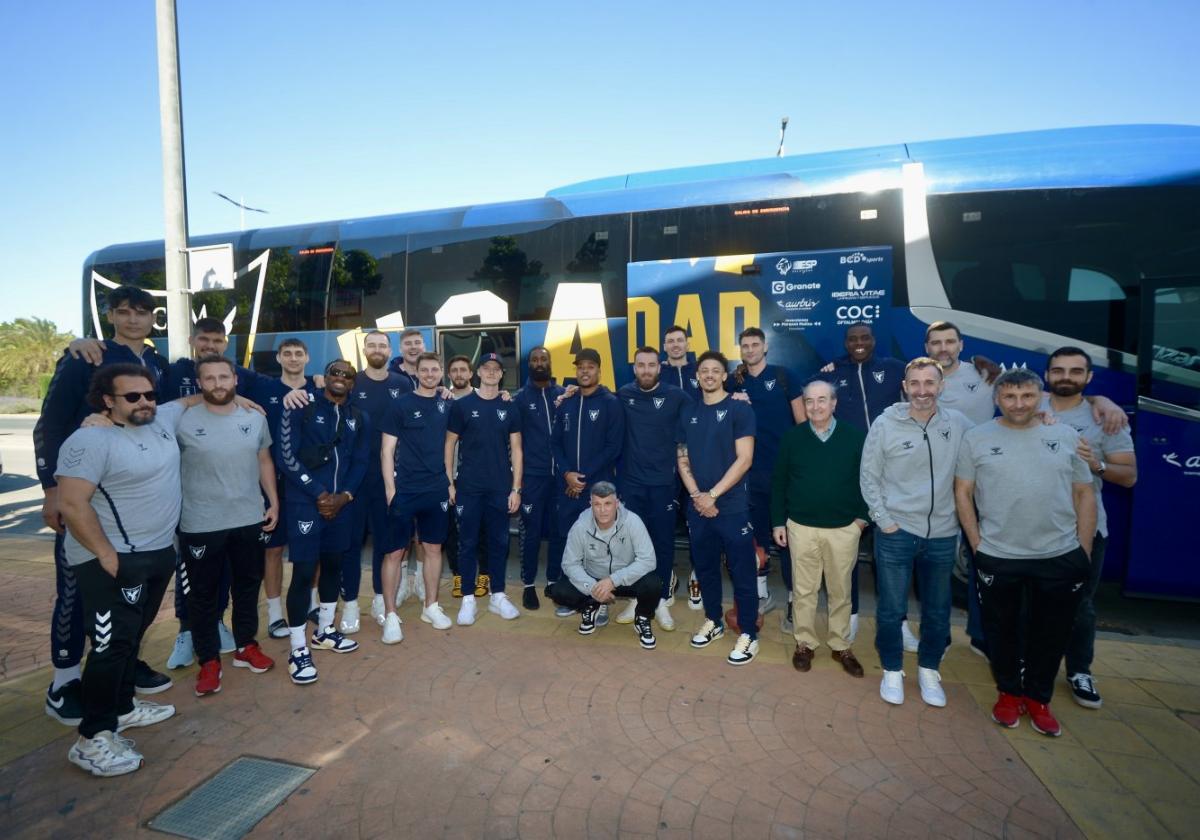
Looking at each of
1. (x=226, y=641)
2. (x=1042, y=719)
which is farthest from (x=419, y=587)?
(x=1042, y=719)

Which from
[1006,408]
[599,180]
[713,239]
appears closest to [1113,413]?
[1006,408]

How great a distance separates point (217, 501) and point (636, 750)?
303cm

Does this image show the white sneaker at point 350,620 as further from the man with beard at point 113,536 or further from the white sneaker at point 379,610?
the man with beard at point 113,536

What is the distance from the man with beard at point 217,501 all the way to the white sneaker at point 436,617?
1247 mm

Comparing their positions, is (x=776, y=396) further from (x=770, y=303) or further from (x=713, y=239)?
(x=713, y=239)

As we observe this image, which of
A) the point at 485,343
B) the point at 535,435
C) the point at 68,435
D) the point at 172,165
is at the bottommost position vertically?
the point at 535,435

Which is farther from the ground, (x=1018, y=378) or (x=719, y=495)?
(x=1018, y=378)

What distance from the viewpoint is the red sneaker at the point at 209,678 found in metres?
3.94

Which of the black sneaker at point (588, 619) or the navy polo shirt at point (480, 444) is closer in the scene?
the black sneaker at point (588, 619)

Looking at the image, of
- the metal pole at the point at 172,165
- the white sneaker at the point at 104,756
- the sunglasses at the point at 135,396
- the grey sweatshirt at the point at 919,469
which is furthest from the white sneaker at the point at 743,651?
the metal pole at the point at 172,165

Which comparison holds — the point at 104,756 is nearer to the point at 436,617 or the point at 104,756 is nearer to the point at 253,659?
the point at 253,659

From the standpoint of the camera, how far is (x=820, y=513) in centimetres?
414

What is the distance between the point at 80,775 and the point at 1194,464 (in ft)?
25.1

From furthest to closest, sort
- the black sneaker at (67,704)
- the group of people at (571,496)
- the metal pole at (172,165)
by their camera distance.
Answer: the metal pole at (172,165) < the black sneaker at (67,704) < the group of people at (571,496)
